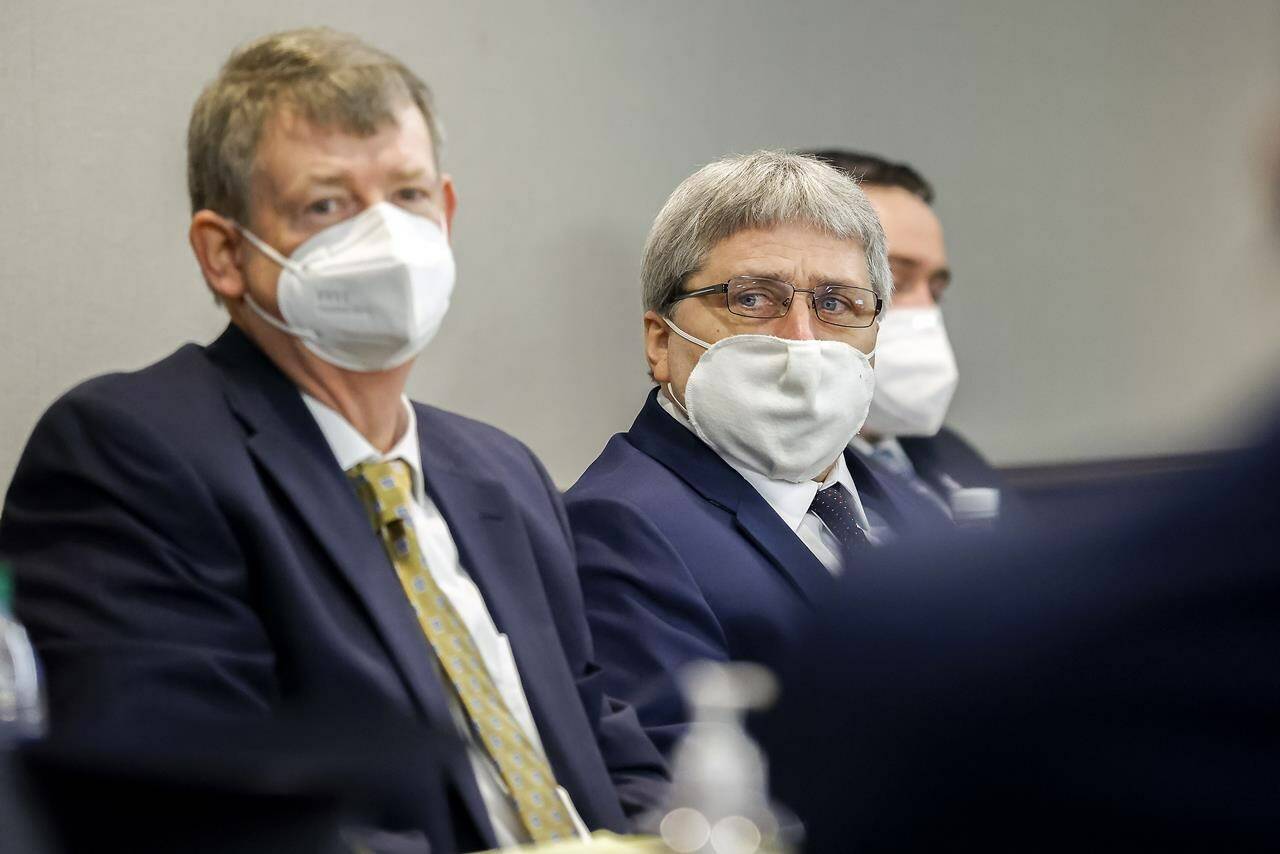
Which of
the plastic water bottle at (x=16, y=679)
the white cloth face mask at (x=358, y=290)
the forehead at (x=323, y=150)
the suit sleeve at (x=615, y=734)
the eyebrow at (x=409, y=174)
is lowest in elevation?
the suit sleeve at (x=615, y=734)

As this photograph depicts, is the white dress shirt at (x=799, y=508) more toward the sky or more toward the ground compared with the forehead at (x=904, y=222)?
more toward the ground

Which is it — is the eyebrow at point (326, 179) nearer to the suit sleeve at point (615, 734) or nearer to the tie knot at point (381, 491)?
the tie knot at point (381, 491)

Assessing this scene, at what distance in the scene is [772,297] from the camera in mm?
2756

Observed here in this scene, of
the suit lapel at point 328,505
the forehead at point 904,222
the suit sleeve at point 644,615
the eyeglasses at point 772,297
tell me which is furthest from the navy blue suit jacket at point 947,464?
the suit lapel at point 328,505

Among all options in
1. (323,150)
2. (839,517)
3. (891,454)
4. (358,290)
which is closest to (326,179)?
(323,150)

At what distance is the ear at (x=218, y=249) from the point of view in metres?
2.09

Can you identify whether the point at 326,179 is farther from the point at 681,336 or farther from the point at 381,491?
the point at 681,336

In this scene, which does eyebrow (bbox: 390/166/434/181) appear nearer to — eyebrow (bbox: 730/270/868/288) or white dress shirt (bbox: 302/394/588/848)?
white dress shirt (bbox: 302/394/588/848)

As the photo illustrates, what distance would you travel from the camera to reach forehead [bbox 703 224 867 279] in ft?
8.98

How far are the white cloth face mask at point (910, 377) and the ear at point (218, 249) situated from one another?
190 cm

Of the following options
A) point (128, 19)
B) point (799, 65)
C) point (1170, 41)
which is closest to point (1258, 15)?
point (1170, 41)

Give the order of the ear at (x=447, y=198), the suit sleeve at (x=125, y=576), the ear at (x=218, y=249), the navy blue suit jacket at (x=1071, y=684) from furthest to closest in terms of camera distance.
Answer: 1. the ear at (x=447, y=198)
2. the ear at (x=218, y=249)
3. the suit sleeve at (x=125, y=576)
4. the navy blue suit jacket at (x=1071, y=684)

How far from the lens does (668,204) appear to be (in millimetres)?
2869

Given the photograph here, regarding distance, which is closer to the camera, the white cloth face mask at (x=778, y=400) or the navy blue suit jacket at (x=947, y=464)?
the white cloth face mask at (x=778, y=400)
